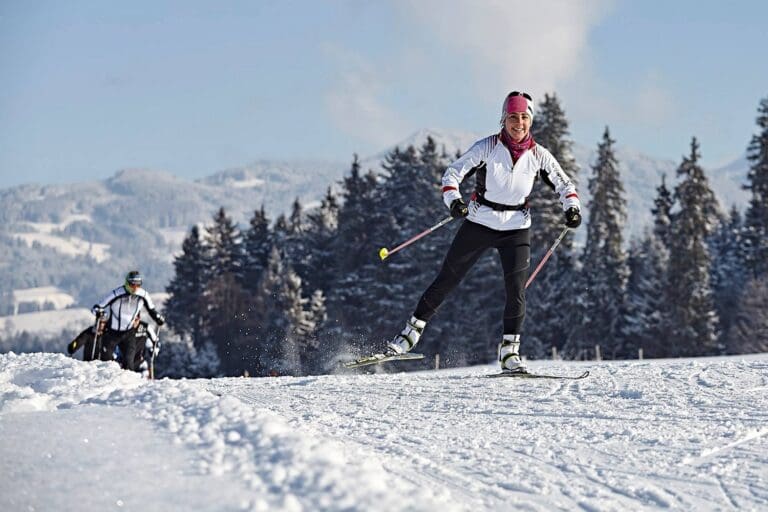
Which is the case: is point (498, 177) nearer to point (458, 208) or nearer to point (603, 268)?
point (458, 208)

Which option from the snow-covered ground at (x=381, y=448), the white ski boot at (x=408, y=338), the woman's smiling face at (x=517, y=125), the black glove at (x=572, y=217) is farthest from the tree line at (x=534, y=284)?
the snow-covered ground at (x=381, y=448)

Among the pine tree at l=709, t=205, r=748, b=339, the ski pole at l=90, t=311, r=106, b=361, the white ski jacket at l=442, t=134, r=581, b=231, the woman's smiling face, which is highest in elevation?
the pine tree at l=709, t=205, r=748, b=339

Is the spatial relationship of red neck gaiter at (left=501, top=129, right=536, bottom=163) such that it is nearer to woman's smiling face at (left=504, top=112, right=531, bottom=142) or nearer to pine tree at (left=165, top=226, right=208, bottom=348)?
woman's smiling face at (left=504, top=112, right=531, bottom=142)

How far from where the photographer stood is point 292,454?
3455 mm

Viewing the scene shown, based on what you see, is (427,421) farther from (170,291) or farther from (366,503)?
(170,291)

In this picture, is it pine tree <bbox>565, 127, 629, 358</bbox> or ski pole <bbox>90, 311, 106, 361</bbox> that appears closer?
ski pole <bbox>90, 311, 106, 361</bbox>

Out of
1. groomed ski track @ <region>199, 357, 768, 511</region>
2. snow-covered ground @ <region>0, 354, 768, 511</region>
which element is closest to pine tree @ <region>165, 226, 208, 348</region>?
groomed ski track @ <region>199, 357, 768, 511</region>

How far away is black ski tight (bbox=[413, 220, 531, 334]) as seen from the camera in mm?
8242

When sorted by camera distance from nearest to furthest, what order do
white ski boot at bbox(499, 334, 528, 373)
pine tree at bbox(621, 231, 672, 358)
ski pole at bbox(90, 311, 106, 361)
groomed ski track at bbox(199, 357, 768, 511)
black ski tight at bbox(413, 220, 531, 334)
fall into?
groomed ski track at bbox(199, 357, 768, 511) → black ski tight at bbox(413, 220, 531, 334) → white ski boot at bbox(499, 334, 528, 373) → ski pole at bbox(90, 311, 106, 361) → pine tree at bbox(621, 231, 672, 358)

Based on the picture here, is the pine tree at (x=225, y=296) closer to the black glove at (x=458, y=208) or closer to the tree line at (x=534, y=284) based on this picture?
the tree line at (x=534, y=284)

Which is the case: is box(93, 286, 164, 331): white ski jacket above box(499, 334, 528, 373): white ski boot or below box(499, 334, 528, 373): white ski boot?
above

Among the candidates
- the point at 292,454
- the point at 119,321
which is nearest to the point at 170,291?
the point at 119,321

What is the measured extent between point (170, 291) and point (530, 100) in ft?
190

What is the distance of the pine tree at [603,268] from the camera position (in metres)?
44.9
